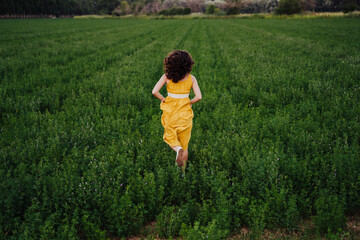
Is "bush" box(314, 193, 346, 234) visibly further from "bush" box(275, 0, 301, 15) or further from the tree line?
the tree line

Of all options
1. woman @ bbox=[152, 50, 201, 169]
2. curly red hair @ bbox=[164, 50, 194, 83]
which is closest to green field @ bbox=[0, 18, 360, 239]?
woman @ bbox=[152, 50, 201, 169]

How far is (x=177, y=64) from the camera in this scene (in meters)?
3.25

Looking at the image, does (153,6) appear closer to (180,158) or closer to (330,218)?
(180,158)

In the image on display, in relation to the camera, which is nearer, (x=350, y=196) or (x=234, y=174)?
(x=350, y=196)

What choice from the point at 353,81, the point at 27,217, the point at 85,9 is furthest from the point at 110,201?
the point at 85,9

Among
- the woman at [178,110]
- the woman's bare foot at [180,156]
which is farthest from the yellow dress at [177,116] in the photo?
the woman's bare foot at [180,156]

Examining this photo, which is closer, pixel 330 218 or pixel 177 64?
pixel 330 218

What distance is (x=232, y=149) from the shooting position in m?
4.01

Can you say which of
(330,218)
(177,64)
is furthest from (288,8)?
(330,218)

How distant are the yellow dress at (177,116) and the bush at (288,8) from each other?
3332 inches

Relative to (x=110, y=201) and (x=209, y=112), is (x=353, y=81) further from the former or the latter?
(x=110, y=201)

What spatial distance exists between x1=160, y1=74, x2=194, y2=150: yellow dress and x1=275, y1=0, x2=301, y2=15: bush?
84.6 meters

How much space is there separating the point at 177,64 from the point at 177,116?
0.74 m

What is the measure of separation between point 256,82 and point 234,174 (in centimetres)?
500
